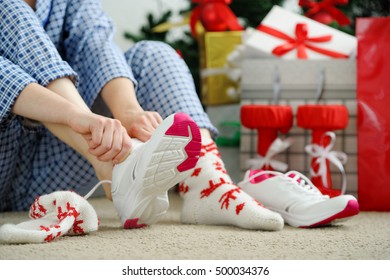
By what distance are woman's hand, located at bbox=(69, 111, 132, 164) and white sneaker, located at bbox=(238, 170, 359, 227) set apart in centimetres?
31

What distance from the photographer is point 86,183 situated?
4.27 feet

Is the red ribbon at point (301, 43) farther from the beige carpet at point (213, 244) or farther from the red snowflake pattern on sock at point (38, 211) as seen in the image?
the red snowflake pattern on sock at point (38, 211)

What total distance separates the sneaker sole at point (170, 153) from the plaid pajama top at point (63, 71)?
0.79 feet

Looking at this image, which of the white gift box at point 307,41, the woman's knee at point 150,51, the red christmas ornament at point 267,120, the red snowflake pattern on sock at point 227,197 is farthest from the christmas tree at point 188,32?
the red snowflake pattern on sock at point 227,197

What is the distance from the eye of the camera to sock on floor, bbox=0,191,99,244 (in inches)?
34.7

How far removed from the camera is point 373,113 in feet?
4.48

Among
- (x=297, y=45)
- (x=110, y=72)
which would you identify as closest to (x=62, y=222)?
(x=110, y=72)

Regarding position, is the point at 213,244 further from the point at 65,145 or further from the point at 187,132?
the point at 65,145

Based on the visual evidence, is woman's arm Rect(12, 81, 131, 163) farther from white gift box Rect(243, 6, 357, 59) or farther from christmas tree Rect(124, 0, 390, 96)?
christmas tree Rect(124, 0, 390, 96)

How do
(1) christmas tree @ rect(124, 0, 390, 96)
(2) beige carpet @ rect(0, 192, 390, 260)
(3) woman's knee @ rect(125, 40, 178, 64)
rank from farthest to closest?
(1) christmas tree @ rect(124, 0, 390, 96) < (3) woman's knee @ rect(125, 40, 178, 64) < (2) beige carpet @ rect(0, 192, 390, 260)

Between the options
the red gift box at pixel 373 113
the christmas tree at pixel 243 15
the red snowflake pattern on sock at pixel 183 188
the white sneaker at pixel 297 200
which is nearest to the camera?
the white sneaker at pixel 297 200

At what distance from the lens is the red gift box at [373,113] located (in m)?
1.35

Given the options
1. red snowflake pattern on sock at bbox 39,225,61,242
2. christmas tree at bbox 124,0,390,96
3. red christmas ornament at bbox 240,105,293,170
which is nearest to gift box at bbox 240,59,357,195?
red christmas ornament at bbox 240,105,293,170
